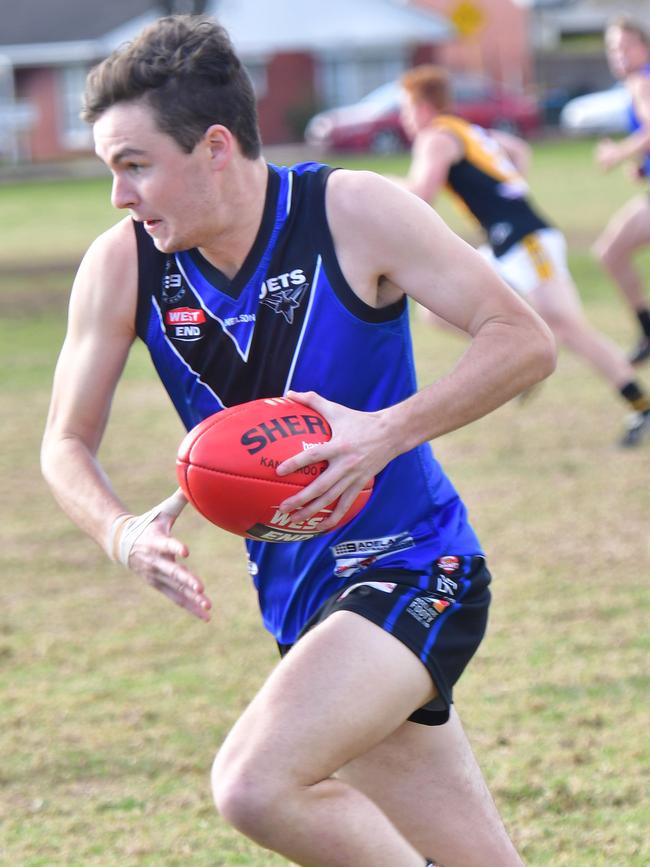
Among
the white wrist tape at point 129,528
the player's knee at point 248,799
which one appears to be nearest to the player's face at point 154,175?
the white wrist tape at point 129,528

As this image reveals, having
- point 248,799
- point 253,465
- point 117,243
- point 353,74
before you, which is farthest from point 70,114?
point 248,799

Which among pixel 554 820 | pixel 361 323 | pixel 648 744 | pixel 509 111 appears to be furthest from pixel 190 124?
pixel 509 111

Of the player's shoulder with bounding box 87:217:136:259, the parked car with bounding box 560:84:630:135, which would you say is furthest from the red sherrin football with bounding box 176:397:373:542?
the parked car with bounding box 560:84:630:135

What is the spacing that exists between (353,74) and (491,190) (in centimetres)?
4899

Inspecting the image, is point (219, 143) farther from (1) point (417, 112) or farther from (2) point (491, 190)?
(1) point (417, 112)

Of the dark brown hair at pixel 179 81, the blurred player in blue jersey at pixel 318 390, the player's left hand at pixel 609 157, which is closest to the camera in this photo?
the blurred player in blue jersey at pixel 318 390

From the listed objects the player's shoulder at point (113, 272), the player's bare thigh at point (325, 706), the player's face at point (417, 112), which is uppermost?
the player's shoulder at point (113, 272)

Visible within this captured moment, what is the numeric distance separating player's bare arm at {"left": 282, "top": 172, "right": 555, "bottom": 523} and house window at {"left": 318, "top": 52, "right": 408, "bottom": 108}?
5285 centimetres

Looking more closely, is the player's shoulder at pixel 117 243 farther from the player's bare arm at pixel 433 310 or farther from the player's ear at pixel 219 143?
the player's bare arm at pixel 433 310

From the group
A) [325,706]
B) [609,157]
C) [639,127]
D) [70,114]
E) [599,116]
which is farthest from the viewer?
[70,114]

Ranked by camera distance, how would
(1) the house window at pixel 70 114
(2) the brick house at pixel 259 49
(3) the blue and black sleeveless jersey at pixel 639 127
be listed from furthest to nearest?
(2) the brick house at pixel 259 49 → (1) the house window at pixel 70 114 → (3) the blue and black sleeveless jersey at pixel 639 127

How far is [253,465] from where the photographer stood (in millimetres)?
3037

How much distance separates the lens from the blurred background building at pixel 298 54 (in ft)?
169

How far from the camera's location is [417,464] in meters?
3.37
